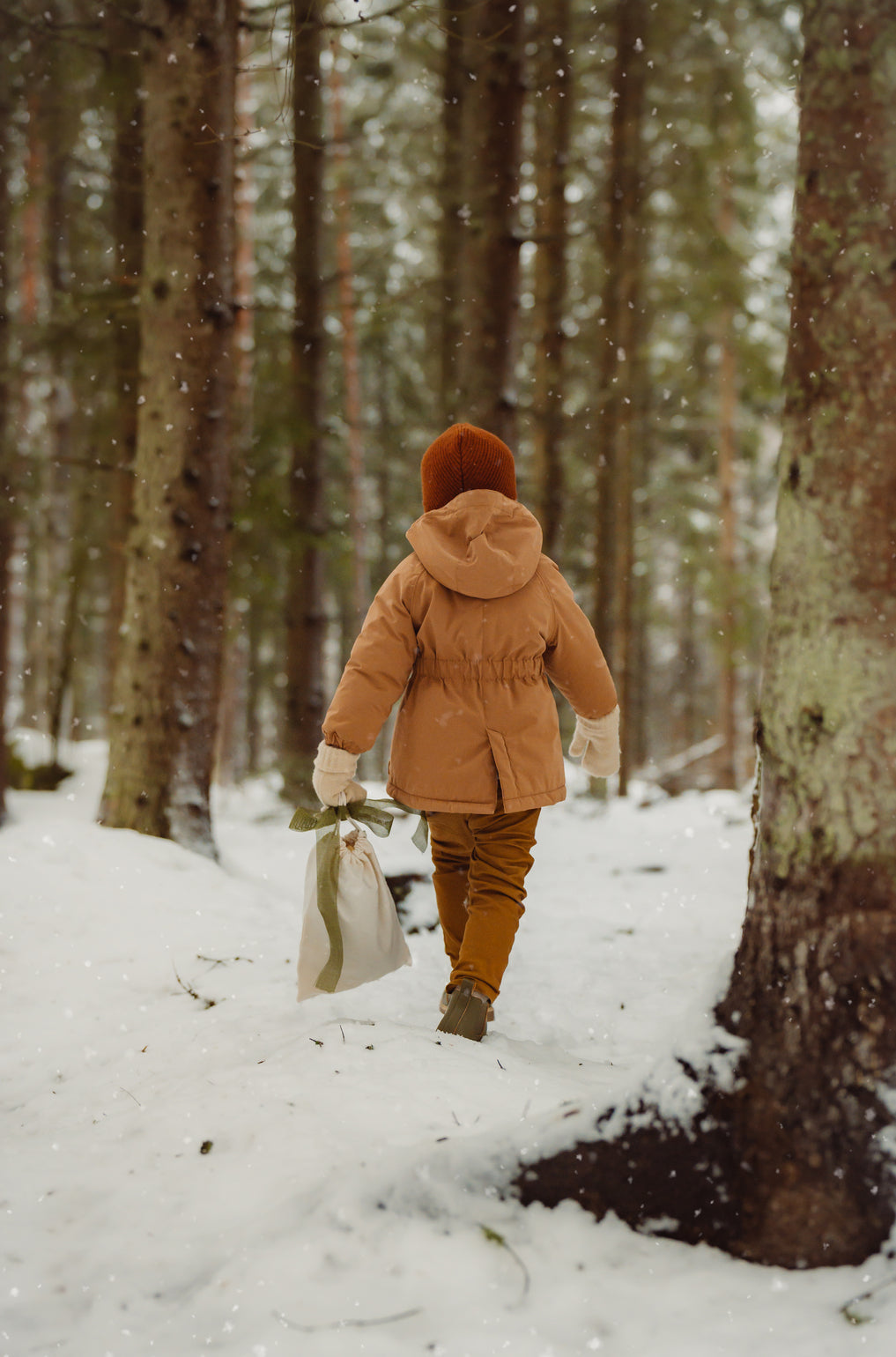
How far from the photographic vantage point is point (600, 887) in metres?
5.62

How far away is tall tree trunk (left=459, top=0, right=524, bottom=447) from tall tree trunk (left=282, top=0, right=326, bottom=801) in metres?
2.70

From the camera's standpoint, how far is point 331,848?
308 cm

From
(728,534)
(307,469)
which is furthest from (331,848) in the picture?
(728,534)

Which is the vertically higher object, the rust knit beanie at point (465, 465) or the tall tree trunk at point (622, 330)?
the tall tree trunk at point (622, 330)

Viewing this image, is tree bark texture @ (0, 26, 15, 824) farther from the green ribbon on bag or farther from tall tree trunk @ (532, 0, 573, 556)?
tall tree trunk @ (532, 0, 573, 556)

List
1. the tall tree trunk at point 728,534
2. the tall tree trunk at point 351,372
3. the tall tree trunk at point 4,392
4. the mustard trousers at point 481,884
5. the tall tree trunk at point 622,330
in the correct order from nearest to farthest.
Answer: the mustard trousers at point 481,884
the tall tree trunk at point 4,392
the tall tree trunk at point 622,330
the tall tree trunk at point 728,534
the tall tree trunk at point 351,372

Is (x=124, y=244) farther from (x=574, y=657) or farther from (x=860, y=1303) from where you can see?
(x=860, y=1303)

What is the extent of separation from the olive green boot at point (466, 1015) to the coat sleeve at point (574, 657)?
45.7 inches

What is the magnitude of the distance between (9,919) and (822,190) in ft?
13.6

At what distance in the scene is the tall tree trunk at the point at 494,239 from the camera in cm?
657

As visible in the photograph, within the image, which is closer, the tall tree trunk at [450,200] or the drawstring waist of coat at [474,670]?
the drawstring waist of coat at [474,670]

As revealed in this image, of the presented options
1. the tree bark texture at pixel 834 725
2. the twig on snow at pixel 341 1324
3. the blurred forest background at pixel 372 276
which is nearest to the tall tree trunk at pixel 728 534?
the blurred forest background at pixel 372 276

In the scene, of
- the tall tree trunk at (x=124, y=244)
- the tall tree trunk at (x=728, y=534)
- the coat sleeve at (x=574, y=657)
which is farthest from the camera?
the tall tree trunk at (x=728, y=534)

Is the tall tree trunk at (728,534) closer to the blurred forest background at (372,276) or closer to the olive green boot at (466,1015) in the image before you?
the blurred forest background at (372,276)
